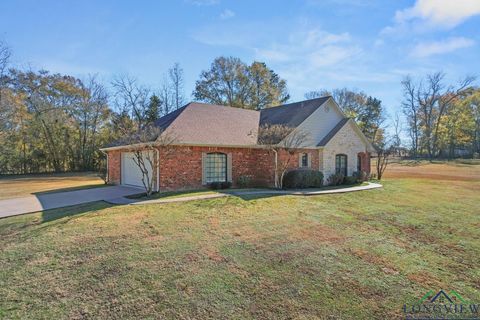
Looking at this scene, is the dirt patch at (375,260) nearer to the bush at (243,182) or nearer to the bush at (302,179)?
the bush at (302,179)

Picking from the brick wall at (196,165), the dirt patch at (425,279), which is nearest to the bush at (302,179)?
the brick wall at (196,165)

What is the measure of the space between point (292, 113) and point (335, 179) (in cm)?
527

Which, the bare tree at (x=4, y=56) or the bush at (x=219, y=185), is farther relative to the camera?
the bare tree at (x=4, y=56)

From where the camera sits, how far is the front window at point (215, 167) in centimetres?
1448

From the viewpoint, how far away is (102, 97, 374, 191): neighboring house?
44.5 feet

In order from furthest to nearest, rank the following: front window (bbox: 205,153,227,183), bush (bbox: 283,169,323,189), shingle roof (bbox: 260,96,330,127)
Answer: shingle roof (bbox: 260,96,330,127), bush (bbox: 283,169,323,189), front window (bbox: 205,153,227,183)

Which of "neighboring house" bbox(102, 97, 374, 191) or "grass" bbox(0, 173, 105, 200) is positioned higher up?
"neighboring house" bbox(102, 97, 374, 191)

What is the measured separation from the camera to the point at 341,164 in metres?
18.2

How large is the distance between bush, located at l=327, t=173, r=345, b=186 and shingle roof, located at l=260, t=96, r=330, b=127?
4.07 metres

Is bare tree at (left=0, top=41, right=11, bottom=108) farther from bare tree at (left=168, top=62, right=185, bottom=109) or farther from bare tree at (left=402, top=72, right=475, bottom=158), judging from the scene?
bare tree at (left=402, top=72, right=475, bottom=158)

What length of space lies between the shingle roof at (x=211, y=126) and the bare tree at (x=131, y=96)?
21.4 m

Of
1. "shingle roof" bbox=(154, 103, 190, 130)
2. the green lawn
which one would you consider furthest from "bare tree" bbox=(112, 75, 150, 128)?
the green lawn

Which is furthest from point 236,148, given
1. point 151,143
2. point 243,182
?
point 151,143

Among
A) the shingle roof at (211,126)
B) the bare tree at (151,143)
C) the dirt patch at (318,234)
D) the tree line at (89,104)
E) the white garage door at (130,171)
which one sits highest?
the tree line at (89,104)
